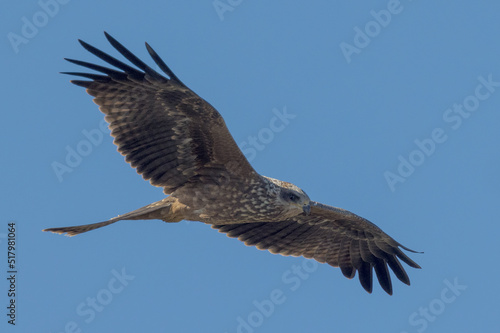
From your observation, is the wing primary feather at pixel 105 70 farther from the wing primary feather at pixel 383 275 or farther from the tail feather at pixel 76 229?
the wing primary feather at pixel 383 275

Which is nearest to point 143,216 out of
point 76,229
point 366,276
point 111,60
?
point 76,229

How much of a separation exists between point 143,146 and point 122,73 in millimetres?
1063

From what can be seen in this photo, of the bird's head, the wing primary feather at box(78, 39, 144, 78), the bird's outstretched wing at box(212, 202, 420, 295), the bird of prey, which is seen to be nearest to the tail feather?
the bird of prey

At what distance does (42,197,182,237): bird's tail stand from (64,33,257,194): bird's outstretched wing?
0.24m

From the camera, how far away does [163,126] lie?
12414 mm

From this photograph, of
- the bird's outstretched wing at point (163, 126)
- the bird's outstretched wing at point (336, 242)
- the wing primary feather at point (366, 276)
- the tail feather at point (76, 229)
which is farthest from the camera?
the wing primary feather at point (366, 276)

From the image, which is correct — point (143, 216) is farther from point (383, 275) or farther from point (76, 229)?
point (383, 275)

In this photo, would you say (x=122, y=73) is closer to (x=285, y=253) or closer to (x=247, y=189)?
(x=247, y=189)

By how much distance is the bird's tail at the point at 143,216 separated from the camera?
12.2 meters

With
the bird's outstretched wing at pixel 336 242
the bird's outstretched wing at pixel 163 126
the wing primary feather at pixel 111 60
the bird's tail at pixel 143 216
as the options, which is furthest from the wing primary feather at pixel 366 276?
the wing primary feather at pixel 111 60

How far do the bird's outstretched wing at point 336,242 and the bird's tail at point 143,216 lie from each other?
1655mm

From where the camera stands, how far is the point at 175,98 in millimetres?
12078

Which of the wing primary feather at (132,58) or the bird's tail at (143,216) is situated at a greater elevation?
the wing primary feather at (132,58)

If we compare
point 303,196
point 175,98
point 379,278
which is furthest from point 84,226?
point 379,278
